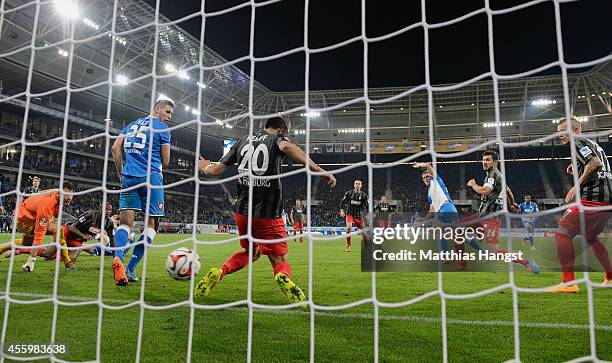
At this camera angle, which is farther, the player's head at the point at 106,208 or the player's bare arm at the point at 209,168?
the player's bare arm at the point at 209,168

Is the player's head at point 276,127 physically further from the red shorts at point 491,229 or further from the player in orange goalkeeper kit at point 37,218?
the red shorts at point 491,229

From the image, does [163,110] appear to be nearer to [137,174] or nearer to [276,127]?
[137,174]

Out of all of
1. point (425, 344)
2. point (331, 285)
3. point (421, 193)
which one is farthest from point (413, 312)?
point (421, 193)

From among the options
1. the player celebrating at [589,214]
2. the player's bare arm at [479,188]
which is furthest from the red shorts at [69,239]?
the player celebrating at [589,214]

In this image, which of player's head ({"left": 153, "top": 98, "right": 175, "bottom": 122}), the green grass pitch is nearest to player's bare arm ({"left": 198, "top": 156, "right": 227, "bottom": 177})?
player's head ({"left": 153, "top": 98, "right": 175, "bottom": 122})

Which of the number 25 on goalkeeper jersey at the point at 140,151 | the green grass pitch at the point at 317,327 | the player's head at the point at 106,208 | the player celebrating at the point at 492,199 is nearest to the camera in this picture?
the green grass pitch at the point at 317,327

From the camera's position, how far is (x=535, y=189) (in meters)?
31.8

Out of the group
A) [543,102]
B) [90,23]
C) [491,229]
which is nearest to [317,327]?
[491,229]

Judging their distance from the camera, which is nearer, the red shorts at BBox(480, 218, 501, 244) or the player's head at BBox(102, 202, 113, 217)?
the player's head at BBox(102, 202, 113, 217)

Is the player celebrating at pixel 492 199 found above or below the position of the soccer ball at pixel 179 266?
above

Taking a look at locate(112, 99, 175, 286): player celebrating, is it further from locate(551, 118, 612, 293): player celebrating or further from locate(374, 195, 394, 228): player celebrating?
locate(374, 195, 394, 228): player celebrating

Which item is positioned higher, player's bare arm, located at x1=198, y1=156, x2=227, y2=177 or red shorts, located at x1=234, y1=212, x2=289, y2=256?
player's bare arm, located at x1=198, y1=156, x2=227, y2=177

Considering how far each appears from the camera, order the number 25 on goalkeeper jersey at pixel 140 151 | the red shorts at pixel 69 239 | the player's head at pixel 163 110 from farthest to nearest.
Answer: the red shorts at pixel 69 239 < the player's head at pixel 163 110 < the number 25 on goalkeeper jersey at pixel 140 151

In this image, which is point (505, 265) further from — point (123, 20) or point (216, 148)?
point (216, 148)
